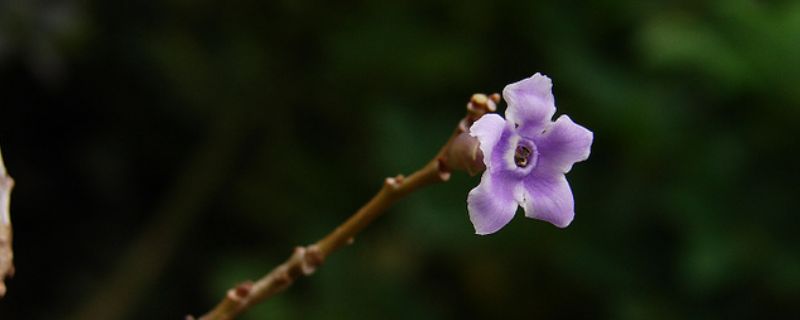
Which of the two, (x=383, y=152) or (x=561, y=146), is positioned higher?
(x=383, y=152)

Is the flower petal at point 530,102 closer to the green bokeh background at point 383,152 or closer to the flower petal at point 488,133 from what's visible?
the flower petal at point 488,133

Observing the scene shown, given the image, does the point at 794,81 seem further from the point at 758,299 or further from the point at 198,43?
the point at 198,43

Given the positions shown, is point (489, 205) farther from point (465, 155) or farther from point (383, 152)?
point (383, 152)

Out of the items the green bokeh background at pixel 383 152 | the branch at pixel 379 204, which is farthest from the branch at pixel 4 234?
the green bokeh background at pixel 383 152

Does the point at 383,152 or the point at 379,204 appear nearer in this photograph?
the point at 379,204

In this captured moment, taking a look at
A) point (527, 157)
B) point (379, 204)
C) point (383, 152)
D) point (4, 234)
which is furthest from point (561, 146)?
point (383, 152)

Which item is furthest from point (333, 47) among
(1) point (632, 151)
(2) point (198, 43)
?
(1) point (632, 151)

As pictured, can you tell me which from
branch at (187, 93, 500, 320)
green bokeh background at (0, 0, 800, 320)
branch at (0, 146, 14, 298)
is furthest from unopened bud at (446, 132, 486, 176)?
green bokeh background at (0, 0, 800, 320)
